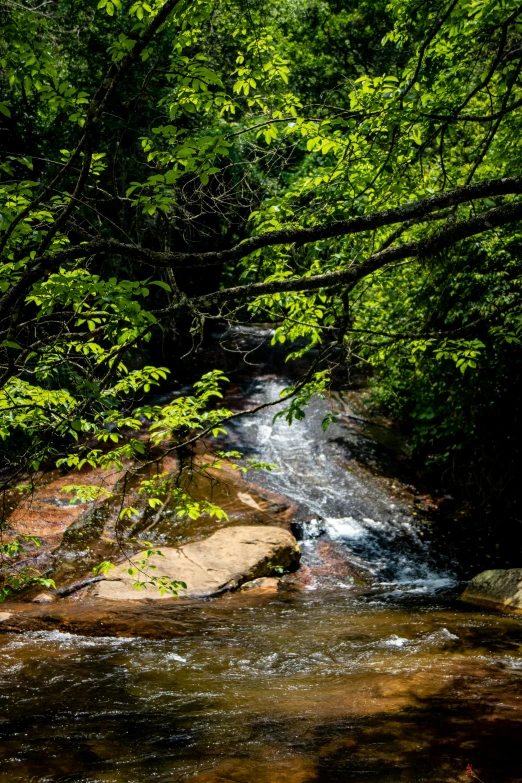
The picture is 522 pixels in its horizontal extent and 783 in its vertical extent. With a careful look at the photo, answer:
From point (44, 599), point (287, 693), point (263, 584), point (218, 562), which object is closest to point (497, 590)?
point (263, 584)

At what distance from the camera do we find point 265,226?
562 cm

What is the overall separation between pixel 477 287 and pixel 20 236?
707cm

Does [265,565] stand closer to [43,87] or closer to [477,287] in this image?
[477,287]

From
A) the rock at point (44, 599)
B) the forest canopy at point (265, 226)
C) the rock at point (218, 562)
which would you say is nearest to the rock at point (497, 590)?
the forest canopy at point (265, 226)

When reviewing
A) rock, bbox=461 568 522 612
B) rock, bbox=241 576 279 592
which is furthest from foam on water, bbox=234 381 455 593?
rock, bbox=241 576 279 592

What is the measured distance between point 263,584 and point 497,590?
3061 mm

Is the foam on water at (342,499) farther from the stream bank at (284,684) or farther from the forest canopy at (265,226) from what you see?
the forest canopy at (265,226)

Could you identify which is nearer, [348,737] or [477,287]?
[348,737]

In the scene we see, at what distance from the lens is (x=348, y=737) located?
407cm

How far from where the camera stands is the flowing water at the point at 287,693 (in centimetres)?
378

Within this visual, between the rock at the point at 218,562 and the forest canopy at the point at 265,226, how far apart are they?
69.0 inches

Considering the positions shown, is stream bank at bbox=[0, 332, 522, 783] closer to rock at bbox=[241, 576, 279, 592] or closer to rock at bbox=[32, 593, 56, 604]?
rock at bbox=[241, 576, 279, 592]

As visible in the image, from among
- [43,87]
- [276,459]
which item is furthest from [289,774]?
[276,459]

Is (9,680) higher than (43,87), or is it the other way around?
(43,87)
